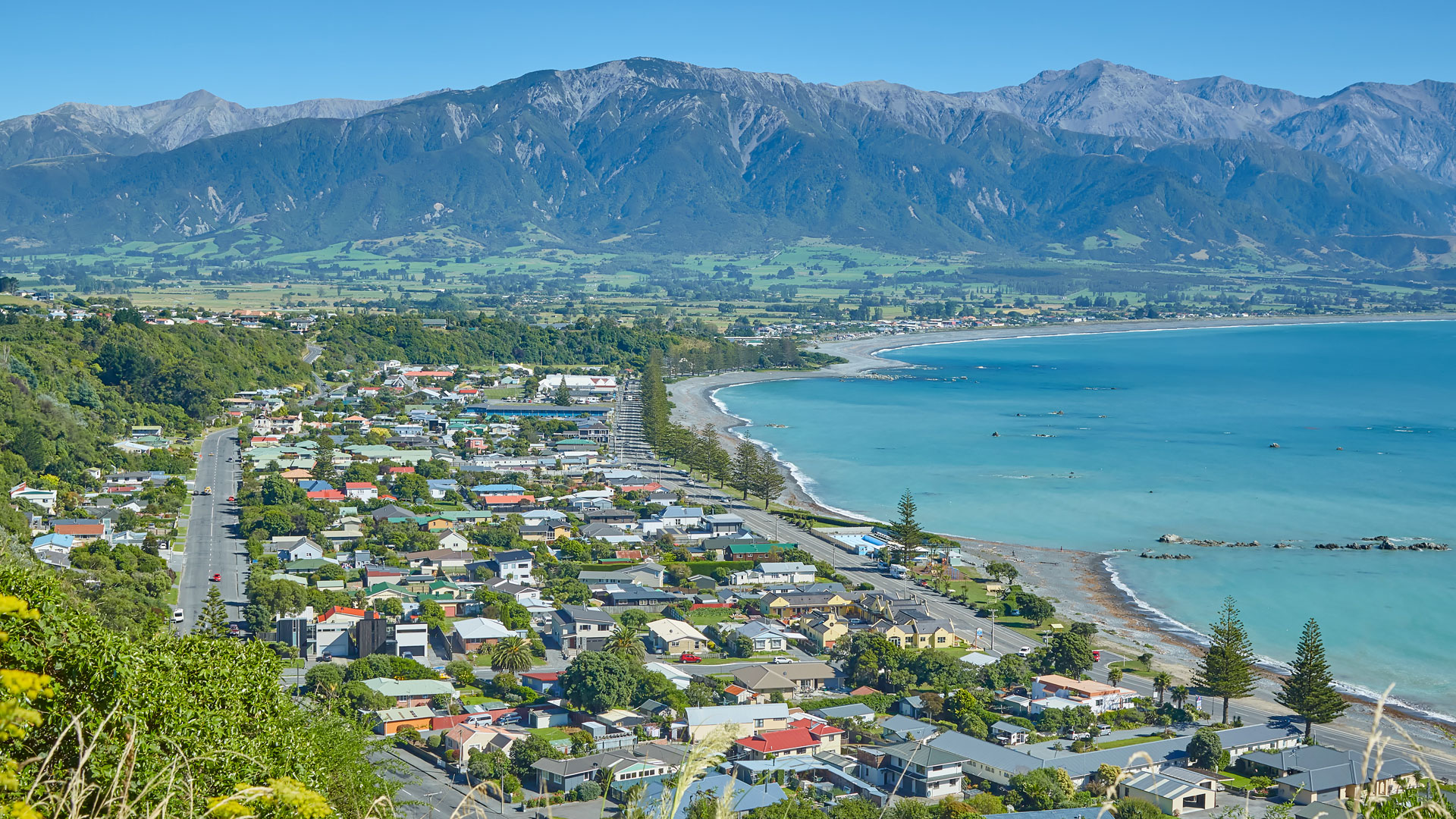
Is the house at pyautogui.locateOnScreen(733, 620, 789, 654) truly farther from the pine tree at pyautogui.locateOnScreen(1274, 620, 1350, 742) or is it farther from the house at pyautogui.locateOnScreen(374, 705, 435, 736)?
the pine tree at pyautogui.locateOnScreen(1274, 620, 1350, 742)

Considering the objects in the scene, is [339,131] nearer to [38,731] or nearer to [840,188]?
[840,188]

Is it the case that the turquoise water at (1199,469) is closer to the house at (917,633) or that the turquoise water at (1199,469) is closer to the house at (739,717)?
the house at (917,633)

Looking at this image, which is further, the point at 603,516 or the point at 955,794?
the point at 603,516

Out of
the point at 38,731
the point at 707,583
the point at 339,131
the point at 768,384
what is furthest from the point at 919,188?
the point at 38,731

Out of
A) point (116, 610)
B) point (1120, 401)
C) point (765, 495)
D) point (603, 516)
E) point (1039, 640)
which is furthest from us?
point (1120, 401)

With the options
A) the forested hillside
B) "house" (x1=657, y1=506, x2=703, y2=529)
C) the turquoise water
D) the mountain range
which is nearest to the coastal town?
"house" (x1=657, y1=506, x2=703, y2=529)

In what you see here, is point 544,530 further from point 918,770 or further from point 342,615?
point 918,770
